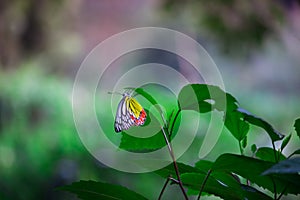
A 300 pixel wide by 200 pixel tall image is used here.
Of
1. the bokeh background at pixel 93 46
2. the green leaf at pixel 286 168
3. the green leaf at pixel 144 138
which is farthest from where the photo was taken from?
the bokeh background at pixel 93 46

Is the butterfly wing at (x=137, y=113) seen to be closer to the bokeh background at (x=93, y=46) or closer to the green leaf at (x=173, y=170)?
the green leaf at (x=173, y=170)

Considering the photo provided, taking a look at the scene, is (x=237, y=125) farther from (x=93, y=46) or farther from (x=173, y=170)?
(x=93, y=46)

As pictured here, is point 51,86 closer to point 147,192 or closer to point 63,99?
point 63,99

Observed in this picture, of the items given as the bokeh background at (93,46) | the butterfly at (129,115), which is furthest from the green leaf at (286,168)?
the bokeh background at (93,46)

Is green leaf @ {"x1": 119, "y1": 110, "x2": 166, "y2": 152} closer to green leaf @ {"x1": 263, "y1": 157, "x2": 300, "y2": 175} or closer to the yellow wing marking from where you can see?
the yellow wing marking

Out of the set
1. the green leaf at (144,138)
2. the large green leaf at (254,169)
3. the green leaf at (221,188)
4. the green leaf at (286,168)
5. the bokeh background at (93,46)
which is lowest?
the green leaf at (286,168)

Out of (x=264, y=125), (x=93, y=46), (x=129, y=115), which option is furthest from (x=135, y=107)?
(x=93, y=46)

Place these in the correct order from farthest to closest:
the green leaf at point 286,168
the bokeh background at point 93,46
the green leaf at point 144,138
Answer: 1. the bokeh background at point 93,46
2. the green leaf at point 144,138
3. the green leaf at point 286,168

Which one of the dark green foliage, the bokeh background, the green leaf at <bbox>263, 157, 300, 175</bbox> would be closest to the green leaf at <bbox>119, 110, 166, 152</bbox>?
the dark green foliage
